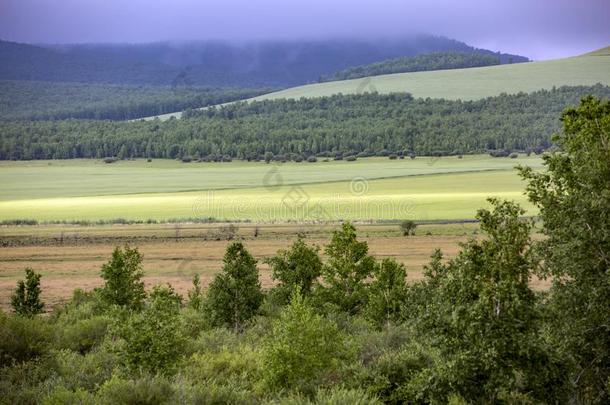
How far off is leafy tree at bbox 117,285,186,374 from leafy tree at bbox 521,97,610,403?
32.6ft

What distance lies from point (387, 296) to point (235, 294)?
6.30m

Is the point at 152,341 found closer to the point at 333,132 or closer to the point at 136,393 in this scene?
the point at 136,393

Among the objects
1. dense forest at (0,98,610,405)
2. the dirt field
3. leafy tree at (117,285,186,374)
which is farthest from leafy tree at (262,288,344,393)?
the dirt field

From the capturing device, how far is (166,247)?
54781 millimetres

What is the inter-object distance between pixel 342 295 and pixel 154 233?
A: 35.6 metres

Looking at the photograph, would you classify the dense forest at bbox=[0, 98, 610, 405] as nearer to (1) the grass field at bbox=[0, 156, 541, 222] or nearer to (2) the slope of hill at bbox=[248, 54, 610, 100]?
(1) the grass field at bbox=[0, 156, 541, 222]

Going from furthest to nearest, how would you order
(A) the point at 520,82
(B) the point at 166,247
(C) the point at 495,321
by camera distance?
(A) the point at 520,82 < (B) the point at 166,247 < (C) the point at 495,321

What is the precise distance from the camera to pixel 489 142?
5477 inches

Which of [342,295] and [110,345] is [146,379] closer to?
[110,345]

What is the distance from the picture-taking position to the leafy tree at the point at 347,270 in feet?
96.1

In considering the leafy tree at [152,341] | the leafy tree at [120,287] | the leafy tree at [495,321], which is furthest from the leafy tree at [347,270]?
the leafy tree at [495,321]

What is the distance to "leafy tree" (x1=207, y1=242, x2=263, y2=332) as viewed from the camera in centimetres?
2880

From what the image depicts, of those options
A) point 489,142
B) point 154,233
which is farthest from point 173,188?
point 489,142

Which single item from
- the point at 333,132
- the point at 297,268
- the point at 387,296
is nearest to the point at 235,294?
the point at 297,268
